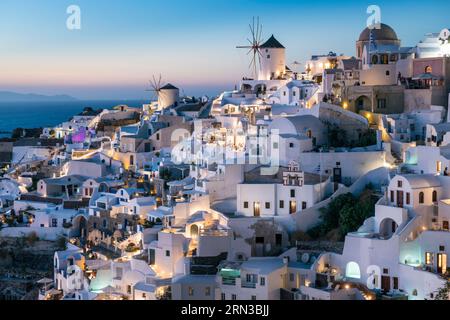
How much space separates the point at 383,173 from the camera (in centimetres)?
1606

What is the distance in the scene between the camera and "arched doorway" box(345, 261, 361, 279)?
13414 mm

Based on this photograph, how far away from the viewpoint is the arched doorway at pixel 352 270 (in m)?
13.4

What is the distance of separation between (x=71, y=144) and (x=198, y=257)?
12.8m

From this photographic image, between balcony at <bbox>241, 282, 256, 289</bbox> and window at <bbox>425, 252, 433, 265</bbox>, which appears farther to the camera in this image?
balcony at <bbox>241, 282, 256, 289</bbox>

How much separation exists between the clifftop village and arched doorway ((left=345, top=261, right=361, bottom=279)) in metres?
0.04

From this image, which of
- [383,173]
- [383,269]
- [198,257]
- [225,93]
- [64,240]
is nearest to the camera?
[383,269]

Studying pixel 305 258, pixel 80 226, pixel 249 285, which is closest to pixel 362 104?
pixel 305 258

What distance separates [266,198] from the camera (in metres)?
15.9

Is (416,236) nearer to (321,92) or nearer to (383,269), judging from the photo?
(383,269)

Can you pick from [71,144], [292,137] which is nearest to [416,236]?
[292,137]

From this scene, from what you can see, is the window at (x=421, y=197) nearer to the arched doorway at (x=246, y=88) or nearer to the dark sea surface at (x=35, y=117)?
the arched doorway at (x=246, y=88)

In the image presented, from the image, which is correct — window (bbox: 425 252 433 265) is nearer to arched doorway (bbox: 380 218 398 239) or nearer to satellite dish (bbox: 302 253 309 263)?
arched doorway (bbox: 380 218 398 239)

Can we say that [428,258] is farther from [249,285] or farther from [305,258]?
[249,285]

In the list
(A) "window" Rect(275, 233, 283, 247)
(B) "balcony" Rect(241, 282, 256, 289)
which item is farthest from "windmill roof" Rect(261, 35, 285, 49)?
(B) "balcony" Rect(241, 282, 256, 289)
